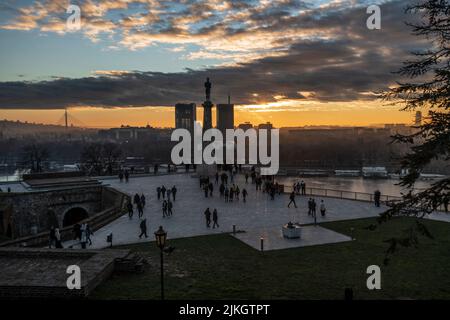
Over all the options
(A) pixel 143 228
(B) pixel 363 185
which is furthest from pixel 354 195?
(A) pixel 143 228

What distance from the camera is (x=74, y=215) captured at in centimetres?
3281

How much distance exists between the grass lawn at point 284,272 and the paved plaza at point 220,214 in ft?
6.97

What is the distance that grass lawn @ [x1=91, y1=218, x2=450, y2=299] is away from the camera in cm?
1281

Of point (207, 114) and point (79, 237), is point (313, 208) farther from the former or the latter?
point (207, 114)

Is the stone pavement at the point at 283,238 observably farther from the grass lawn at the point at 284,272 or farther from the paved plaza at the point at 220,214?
the paved plaza at the point at 220,214

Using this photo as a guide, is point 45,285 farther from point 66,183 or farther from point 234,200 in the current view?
point 66,183

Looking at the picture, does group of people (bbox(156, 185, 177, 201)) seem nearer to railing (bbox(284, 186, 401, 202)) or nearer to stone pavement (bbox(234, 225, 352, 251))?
stone pavement (bbox(234, 225, 352, 251))

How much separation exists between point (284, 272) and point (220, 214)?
1080cm

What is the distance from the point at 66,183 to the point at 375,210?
76.6 feet

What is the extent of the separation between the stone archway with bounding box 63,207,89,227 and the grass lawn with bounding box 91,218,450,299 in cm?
1582

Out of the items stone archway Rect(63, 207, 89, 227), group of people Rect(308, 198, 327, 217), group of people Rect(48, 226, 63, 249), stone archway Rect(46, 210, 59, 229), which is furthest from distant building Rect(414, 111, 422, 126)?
stone archway Rect(63, 207, 89, 227)

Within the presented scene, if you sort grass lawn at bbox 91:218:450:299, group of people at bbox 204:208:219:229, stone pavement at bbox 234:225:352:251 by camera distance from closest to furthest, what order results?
1. grass lawn at bbox 91:218:450:299
2. stone pavement at bbox 234:225:352:251
3. group of people at bbox 204:208:219:229

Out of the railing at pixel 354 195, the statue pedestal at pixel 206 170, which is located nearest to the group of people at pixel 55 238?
the railing at pixel 354 195
